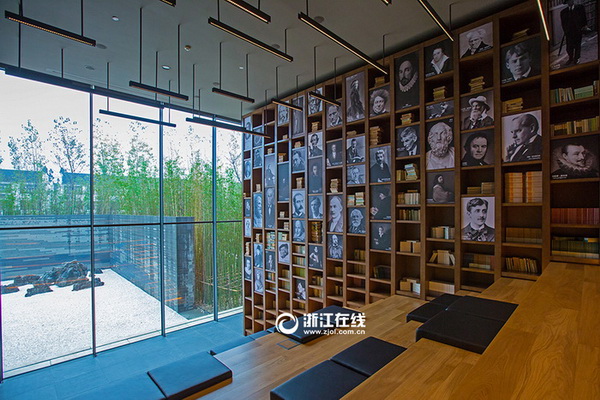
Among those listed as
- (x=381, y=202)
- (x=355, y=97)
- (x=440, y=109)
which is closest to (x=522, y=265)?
(x=381, y=202)

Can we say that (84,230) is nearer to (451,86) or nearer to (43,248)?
(43,248)

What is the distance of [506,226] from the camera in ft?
12.0

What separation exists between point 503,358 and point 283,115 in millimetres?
5809

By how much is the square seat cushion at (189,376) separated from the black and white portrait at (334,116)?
4.21m

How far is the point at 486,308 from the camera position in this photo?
2.53 meters

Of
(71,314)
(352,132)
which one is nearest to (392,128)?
(352,132)

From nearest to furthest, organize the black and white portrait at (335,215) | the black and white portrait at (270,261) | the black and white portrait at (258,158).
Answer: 1. the black and white portrait at (335,215)
2. the black and white portrait at (270,261)
3. the black and white portrait at (258,158)

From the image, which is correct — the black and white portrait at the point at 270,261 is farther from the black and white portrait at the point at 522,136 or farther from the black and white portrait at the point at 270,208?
the black and white portrait at the point at 522,136

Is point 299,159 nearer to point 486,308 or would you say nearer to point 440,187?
point 440,187

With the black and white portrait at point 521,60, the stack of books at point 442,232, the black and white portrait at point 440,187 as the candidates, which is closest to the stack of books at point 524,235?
the stack of books at point 442,232

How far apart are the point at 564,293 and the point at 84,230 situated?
23.2 feet

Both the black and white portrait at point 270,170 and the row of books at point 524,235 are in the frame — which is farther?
the black and white portrait at point 270,170

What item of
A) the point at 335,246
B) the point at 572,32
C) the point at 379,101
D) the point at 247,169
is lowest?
the point at 335,246

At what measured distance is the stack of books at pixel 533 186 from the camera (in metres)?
3.27
